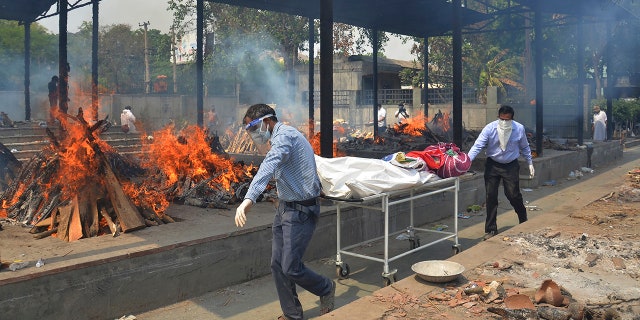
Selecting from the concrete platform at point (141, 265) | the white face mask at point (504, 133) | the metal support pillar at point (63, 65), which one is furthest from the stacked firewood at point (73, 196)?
the white face mask at point (504, 133)

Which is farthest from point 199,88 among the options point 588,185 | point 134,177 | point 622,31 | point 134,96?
point 622,31

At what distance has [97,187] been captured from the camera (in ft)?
22.4

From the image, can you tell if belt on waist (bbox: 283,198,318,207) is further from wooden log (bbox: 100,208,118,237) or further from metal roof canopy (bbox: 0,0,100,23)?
metal roof canopy (bbox: 0,0,100,23)

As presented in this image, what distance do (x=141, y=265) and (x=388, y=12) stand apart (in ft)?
45.3

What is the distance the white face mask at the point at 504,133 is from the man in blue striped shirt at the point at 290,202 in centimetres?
429

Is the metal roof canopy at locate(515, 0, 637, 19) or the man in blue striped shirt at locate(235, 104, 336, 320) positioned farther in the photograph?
the metal roof canopy at locate(515, 0, 637, 19)

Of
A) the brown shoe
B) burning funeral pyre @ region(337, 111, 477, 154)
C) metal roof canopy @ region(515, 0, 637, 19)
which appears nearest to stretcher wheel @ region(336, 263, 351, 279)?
the brown shoe

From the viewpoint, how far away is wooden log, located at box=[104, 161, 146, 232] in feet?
21.1

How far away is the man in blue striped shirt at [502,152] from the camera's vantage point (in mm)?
8438

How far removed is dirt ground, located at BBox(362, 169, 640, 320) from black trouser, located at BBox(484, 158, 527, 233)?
2.76 feet

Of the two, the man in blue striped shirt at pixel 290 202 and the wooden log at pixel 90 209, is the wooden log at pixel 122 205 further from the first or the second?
the man in blue striped shirt at pixel 290 202

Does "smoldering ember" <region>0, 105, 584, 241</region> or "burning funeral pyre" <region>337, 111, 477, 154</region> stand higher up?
"burning funeral pyre" <region>337, 111, 477, 154</region>

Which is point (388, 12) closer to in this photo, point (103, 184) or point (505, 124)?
point (505, 124)

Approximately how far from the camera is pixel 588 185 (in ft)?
47.5
